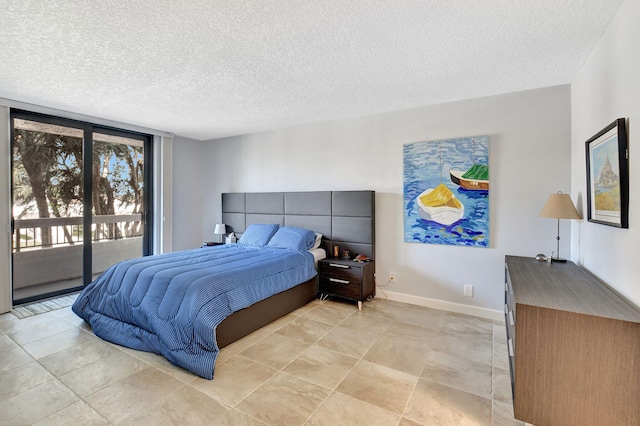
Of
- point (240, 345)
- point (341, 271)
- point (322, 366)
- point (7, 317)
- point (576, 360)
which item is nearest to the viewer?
point (576, 360)

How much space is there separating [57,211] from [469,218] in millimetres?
5017

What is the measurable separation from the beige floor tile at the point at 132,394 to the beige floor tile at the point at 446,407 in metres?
1.59

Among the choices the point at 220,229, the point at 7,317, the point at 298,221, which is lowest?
the point at 7,317

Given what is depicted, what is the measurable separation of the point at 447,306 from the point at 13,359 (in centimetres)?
404

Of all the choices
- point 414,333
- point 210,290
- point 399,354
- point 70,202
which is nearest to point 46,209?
point 70,202

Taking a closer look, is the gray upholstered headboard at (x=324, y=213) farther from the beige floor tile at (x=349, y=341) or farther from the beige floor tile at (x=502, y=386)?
the beige floor tile at (x=502, y=386)

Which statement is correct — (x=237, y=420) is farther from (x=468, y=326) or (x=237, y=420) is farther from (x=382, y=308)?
(x=468, y=326)

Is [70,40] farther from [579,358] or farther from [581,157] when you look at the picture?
Result: [581,157]

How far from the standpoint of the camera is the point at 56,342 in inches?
106

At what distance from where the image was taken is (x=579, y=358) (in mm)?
1486

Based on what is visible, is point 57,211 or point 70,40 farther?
point 57,211

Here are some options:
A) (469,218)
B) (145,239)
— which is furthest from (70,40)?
(469,218)

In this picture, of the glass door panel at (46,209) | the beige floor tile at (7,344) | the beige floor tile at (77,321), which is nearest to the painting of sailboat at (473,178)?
the beige floor tile at (77,321)

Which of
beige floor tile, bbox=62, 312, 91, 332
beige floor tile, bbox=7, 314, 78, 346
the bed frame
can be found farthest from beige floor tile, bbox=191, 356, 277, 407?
beige floor tile, bbox=7, 314, 78, 346
